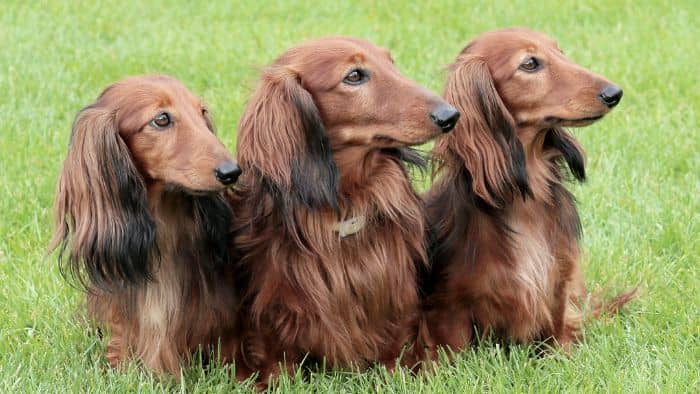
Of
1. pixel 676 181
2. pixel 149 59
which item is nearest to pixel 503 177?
pixel 676 181

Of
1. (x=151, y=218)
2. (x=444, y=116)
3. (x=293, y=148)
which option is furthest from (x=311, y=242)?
(x=444, y=116)

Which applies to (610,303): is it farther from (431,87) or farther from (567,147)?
(431,87)

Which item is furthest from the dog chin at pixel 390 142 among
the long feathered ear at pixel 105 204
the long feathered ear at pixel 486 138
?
the long feathered ear at pixel 105 204

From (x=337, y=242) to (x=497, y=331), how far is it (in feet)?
2.77

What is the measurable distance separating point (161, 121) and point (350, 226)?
85 cm

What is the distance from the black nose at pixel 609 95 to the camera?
3908 mm

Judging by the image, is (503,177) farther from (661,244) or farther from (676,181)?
(676,181)

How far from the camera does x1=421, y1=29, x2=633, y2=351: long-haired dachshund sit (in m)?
3.99

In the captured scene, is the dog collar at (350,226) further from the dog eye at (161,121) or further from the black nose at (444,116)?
the dog eye at (161,121)

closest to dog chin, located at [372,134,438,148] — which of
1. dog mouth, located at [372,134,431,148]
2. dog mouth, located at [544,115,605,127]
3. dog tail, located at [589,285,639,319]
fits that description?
dog mouth, located at [372,134,431,148]

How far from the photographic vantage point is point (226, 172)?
11.8 feet

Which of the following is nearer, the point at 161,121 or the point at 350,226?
the point at 161,121

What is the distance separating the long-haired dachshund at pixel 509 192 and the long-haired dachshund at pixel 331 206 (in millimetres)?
163

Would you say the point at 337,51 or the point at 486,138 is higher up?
the point at 337,51
